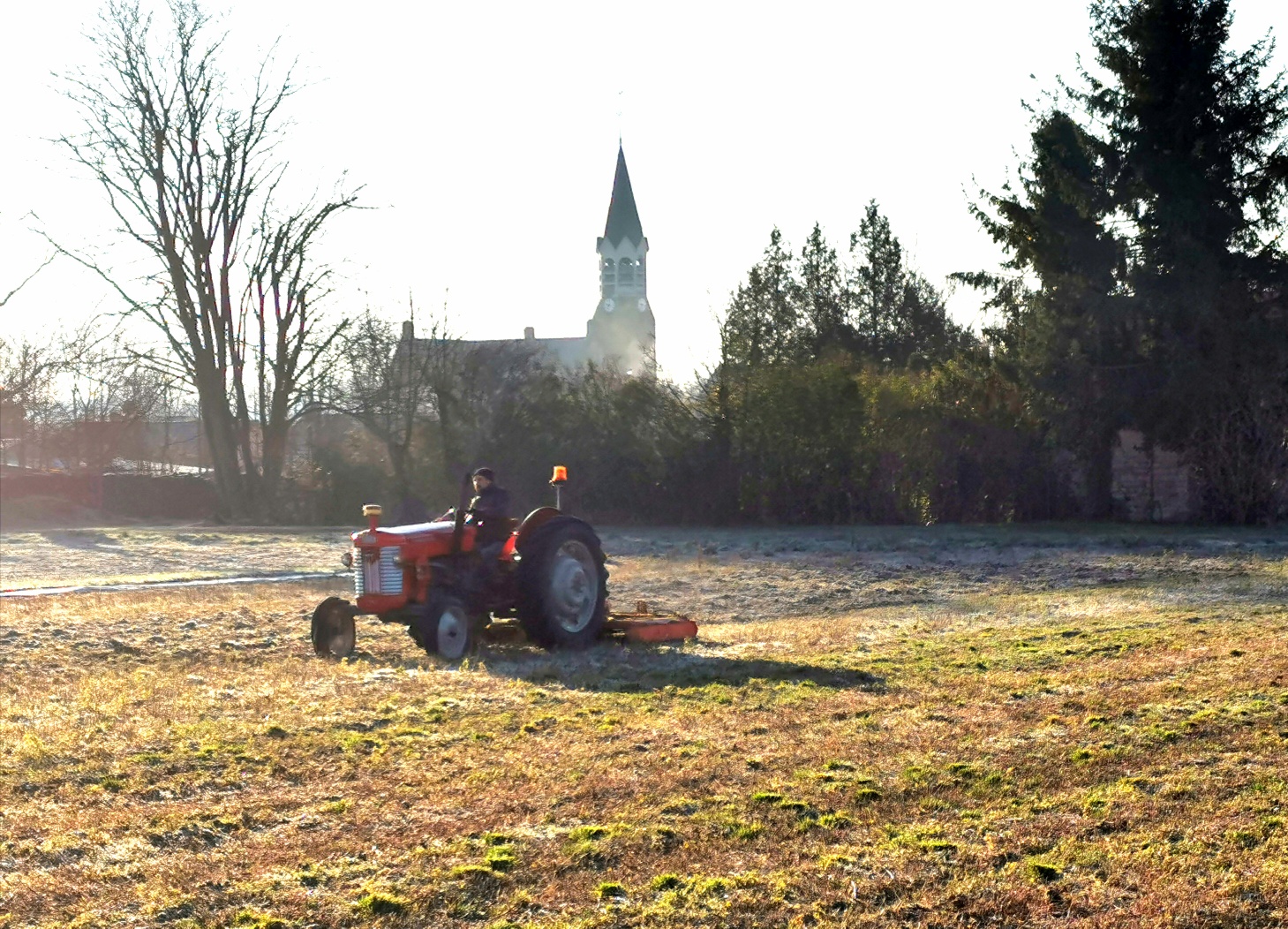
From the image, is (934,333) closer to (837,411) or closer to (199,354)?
(837,411)

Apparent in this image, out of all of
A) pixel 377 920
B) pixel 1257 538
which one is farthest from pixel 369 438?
pixel 377 920

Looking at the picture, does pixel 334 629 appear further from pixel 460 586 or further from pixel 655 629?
pixel 655 629

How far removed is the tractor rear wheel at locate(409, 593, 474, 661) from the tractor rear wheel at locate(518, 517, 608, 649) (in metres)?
0.54

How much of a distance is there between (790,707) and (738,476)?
80.7 feet

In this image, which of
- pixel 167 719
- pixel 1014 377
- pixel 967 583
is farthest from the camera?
pixel 1014 377

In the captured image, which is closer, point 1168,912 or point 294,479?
point 1168,912

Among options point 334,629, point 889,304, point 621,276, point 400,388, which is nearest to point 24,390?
point 400,388

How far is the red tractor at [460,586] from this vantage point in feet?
36.8

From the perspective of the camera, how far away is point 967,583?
55.9 ft

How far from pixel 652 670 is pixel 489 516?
2078mm

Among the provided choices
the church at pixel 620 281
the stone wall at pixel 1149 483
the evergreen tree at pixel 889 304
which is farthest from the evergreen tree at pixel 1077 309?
the church at pixel 620 281

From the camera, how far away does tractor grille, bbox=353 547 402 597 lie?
11.4 metres

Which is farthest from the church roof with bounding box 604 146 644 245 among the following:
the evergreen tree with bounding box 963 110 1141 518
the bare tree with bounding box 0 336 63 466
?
the evergreen tree with bounding box 963 110 1141 518

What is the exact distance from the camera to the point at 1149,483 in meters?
28.1
